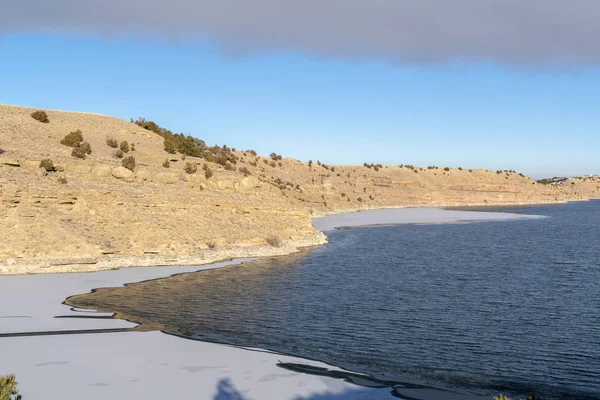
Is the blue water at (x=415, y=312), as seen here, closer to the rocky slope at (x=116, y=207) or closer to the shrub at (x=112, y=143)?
the rocky slope at (x=116, y=207)

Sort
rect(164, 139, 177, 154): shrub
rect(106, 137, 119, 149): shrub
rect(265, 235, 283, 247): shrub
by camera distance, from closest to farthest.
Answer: rect(265, 235, 283, 247): shrub, rect(106, 137, 119, 149): shrub, rect(164, 139, 177, 154): shrub

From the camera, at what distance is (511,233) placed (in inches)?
2110

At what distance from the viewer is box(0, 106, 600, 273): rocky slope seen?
100 feet

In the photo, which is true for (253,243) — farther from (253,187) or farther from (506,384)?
(506,384)

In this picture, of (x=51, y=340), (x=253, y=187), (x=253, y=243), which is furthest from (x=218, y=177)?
(x=51, y=340)

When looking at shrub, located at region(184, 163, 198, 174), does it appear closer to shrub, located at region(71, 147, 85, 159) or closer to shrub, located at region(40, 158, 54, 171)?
shrub, located at region(71, 147, 85, 159)

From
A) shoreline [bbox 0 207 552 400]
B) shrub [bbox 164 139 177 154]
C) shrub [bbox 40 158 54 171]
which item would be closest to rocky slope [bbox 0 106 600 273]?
shrub [bbox 40 158 54 171]

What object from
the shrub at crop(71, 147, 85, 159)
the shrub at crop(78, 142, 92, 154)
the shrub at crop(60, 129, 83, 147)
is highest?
the shrub at crop(60, 129, 83, 147)

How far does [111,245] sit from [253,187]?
16.4 metres

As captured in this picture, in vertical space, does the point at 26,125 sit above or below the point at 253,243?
above

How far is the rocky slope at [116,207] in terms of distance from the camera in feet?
100

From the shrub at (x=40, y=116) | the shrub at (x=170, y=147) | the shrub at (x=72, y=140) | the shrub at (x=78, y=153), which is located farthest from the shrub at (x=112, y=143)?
the shrub at (x=78, y=153)

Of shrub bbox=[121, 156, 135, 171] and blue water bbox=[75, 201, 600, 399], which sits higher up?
shrub bbox=[121, 156, 135, 171]

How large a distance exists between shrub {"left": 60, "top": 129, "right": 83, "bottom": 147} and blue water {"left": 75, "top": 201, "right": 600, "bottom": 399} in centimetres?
2046
